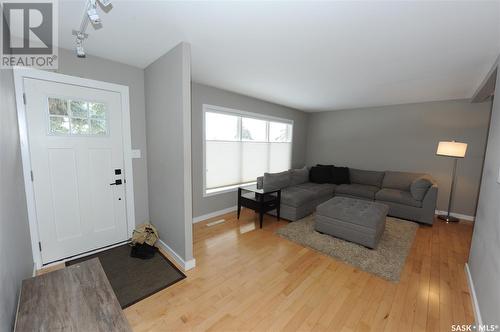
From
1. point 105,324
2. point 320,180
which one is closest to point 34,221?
point 105,324

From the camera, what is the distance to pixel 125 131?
268 centimetres

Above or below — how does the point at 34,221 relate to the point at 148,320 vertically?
above

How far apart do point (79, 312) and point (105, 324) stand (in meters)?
0.22

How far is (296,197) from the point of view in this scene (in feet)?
12.3

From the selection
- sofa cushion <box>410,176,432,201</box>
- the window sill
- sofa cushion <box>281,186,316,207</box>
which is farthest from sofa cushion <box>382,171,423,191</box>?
the window sill

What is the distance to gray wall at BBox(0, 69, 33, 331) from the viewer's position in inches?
47.2

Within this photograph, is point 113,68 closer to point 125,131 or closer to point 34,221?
point 125,131

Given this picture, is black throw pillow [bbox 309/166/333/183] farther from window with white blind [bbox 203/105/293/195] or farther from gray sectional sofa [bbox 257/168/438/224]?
window with white blind [bbox 203/105/293/195]

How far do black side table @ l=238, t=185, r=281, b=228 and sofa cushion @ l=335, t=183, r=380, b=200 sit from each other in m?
1.74

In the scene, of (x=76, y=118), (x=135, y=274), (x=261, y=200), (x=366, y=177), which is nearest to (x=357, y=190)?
(x=366, y=177)

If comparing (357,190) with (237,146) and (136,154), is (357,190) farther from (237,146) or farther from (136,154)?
(136,154)

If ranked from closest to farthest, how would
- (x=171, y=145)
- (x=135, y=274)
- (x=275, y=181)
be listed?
(x=135, y=274), (x=171, y=145), (x=275, y=181)

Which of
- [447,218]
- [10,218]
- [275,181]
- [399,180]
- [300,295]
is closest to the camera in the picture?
[10,218]

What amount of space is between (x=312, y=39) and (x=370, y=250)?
8.82ft
